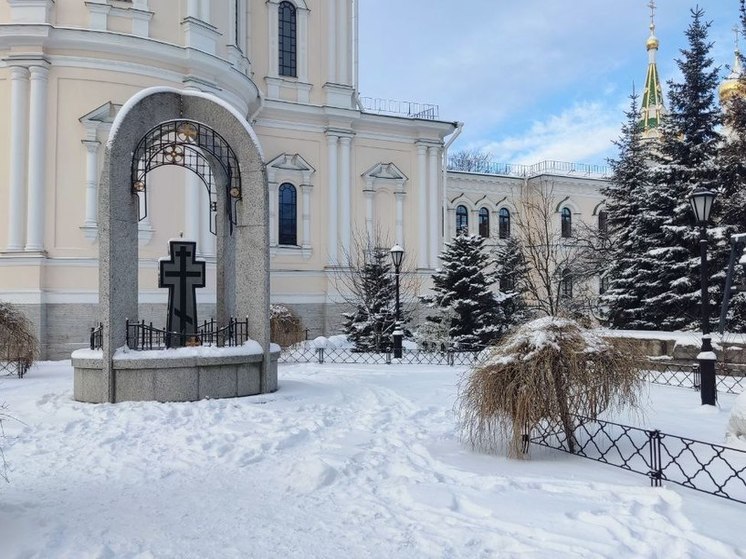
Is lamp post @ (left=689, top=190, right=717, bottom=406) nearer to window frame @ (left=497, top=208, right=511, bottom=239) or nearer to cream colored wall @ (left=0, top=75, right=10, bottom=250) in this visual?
cream colored wall @ (left=0, top=75, right=10, bottom=250)

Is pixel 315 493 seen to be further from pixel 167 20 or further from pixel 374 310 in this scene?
pixel 167 20

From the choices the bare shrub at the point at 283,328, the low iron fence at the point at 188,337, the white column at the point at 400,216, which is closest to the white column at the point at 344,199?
the white column at the point at 400,216

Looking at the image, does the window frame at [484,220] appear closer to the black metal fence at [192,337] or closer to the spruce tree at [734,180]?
the spruce tree at [734,180]

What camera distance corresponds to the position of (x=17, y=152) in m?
18.3

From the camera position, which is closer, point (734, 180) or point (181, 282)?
point (181, 282)

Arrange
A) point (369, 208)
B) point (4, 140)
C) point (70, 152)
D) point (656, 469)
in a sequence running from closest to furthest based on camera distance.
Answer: point (656, 469) → point (4, 140) → point (70, 152) → point (369, 208)

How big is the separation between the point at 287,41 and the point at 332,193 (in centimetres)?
655

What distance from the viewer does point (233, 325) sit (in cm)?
1102

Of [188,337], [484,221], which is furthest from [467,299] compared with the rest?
[484,221]

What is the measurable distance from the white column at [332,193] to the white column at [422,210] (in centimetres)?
391

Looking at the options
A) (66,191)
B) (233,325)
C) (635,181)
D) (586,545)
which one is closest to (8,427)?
(233,325)

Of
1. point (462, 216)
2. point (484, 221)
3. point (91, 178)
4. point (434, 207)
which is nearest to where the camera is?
point (91, 178)

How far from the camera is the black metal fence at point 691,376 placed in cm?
1225

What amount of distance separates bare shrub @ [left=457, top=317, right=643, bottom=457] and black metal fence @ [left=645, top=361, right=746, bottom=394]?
605cm
